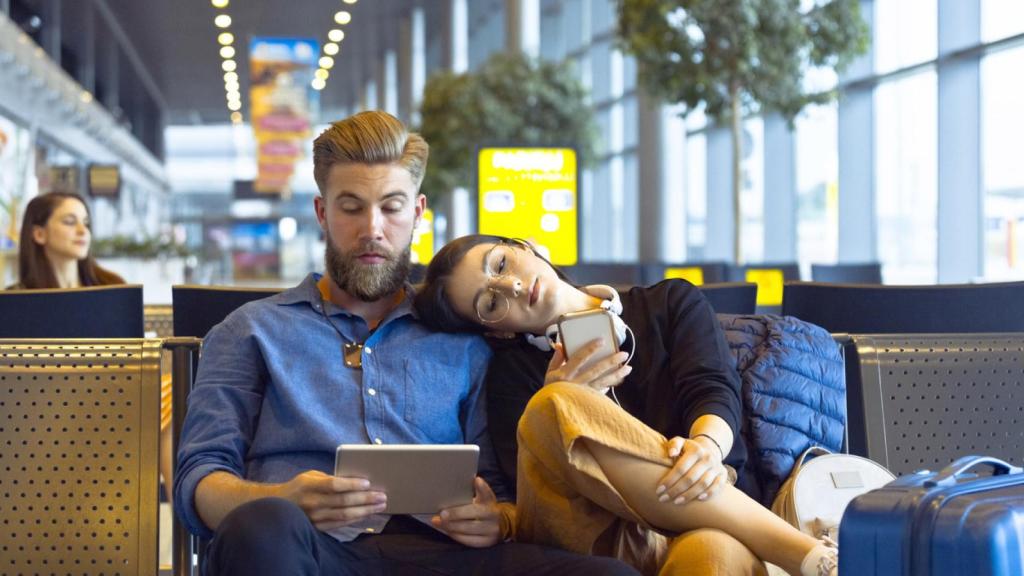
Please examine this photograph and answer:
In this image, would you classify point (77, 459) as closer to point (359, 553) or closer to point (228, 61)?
point (359, 553)

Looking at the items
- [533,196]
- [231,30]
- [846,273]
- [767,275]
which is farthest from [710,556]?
[231,30]

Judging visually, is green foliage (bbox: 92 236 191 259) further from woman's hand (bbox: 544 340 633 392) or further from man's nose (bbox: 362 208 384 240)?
woman's hand (bbox: 544 340 633 392)

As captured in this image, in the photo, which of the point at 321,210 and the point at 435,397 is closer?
the point at 435,397

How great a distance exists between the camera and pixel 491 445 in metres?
2.77

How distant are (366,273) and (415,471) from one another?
56 centimetres

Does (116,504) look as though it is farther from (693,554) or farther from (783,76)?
(783,76)

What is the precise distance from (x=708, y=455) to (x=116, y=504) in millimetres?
1341

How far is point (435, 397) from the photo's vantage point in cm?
272

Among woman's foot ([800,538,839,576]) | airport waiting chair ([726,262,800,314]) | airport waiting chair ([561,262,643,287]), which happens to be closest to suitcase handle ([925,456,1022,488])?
woman's foot ([800,538,839,576])

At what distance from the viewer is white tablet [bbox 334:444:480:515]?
2.28 metres

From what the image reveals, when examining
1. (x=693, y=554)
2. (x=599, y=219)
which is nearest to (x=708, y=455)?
(x=693, y=554)

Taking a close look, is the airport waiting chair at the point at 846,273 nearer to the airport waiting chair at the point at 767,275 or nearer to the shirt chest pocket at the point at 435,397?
the airport waiting chair at the point at 767,275

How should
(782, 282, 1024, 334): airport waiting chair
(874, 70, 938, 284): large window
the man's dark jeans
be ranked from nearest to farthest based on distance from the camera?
the man's dark jeans → (782, 282, 1024, 334): airport waiting chair → (874, 70, 938, 284): large window

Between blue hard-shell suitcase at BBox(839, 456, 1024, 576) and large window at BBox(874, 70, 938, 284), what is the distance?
8.52m
